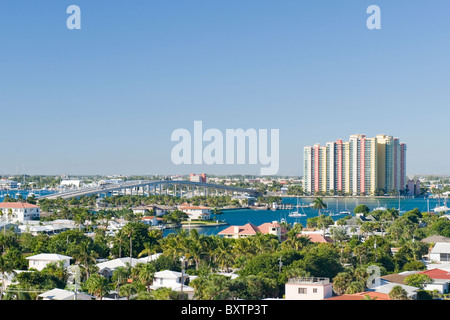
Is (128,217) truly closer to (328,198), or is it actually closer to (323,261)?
(323,261)

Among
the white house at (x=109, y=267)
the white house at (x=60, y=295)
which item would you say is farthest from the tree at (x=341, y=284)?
the white house at (x=109, y=267)

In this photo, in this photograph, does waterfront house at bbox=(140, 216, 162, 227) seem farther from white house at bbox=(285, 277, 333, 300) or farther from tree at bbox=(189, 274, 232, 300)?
white house at bbox=(285, 277, 333, 300)

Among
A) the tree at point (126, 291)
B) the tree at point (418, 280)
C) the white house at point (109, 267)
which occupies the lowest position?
the white house at point (109, 267)

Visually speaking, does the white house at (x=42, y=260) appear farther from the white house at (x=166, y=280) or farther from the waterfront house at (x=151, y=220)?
the waterfront house at (x=151, y=220)

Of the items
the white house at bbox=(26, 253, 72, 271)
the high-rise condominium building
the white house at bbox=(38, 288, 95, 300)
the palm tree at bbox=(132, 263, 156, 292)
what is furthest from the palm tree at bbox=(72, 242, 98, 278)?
the high-rise condominium building

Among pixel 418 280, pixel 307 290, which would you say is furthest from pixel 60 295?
pixel 418 280

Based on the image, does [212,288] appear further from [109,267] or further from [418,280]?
[109,267]
